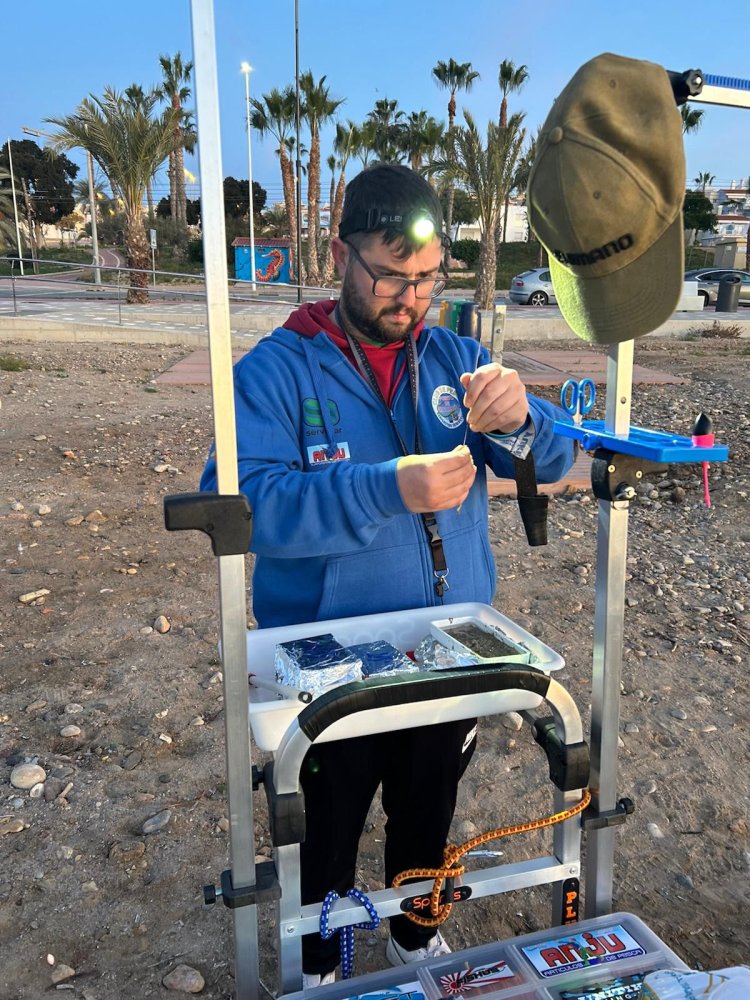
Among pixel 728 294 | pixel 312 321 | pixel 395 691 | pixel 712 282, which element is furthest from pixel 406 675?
pixel 712 282

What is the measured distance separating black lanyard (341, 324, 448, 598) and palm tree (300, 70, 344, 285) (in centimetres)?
2842

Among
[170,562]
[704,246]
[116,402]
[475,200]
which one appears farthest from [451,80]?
[170,562]

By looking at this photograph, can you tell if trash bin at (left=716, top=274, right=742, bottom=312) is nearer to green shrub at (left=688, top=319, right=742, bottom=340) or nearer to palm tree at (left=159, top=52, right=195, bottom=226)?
green shrub at (left=688, top=319, right=742, bottom=340)

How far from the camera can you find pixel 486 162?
1684 cm

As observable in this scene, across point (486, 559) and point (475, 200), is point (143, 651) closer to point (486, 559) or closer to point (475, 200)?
point (486, 559)

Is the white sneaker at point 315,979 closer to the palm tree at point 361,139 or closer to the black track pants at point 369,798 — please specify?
the black track pants at point 369,798

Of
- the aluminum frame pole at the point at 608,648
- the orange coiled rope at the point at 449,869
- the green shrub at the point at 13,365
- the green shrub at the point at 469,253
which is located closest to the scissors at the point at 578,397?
the aluminum frame pole at the point at 608,648

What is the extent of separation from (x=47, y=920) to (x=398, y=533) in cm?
155

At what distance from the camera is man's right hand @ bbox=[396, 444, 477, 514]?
50.4 inches

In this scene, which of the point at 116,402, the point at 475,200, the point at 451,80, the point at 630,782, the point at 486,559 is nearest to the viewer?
the point at 486,559

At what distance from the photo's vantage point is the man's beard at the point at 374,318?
166cm

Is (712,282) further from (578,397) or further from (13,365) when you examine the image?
(578,397)

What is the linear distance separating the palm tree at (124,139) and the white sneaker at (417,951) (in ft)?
55.5

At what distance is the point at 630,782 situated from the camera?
109 inches
